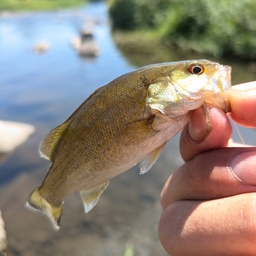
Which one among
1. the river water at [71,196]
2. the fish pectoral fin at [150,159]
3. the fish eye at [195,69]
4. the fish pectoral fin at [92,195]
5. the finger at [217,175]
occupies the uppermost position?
the fish eye at [195,69]

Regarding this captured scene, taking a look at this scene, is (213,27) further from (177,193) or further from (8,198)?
(177,193)

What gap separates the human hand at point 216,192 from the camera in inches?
73.6

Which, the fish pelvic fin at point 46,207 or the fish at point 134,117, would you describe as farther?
the fish pelvic fin at point 46,207

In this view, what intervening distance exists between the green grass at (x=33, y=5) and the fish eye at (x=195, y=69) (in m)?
61.2

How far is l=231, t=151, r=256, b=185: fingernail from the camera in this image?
189 centimetres

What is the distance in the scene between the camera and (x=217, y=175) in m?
2.04

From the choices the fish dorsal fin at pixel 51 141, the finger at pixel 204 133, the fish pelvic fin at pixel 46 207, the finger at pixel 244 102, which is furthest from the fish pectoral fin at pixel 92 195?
the finger at pixel 244 102

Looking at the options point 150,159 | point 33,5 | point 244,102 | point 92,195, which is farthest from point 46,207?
point 33,5

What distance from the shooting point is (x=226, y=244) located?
6.17 feet

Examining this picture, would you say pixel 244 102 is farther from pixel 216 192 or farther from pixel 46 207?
pixel 46 207

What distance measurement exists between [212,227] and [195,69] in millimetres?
957

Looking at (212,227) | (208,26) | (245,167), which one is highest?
(245,167)

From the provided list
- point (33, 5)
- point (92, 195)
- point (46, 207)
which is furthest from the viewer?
point (33, 5)

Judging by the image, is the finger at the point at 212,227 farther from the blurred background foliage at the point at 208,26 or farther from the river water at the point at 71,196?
the blurred background foliage at the point at 208,26
